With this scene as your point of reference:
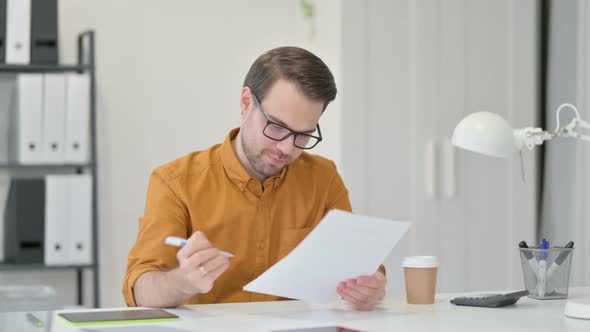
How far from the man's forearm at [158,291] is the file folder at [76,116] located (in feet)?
4.66

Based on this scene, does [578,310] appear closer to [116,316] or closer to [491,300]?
Result: [491,300]

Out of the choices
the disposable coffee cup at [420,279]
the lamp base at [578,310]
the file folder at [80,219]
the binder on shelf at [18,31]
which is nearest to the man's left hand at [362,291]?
the disposable coffee cup at [420,279]

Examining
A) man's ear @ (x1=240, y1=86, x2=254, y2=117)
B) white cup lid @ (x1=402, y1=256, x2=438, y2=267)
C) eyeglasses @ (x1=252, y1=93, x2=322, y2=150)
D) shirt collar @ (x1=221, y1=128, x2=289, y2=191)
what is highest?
man's ear @ (x1=240, y1=86, x2=254, y2=117)

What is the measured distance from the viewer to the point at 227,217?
83.0 inches

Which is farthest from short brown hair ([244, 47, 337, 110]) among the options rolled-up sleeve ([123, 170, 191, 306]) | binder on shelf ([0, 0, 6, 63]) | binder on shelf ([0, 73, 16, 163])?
binder on shelf ([0, 73, 16, 163])

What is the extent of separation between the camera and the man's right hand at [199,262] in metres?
1.68

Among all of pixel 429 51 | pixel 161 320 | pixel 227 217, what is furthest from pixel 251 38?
pixel 161 320

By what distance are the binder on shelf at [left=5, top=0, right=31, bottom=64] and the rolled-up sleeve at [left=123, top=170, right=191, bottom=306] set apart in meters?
1.35

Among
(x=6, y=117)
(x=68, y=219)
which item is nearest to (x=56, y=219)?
(x=68, y=219)

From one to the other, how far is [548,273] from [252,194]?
739mm

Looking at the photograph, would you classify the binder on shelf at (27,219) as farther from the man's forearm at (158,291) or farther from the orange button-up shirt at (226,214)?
the man's forearm at (158,291)

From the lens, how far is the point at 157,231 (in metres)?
2.01

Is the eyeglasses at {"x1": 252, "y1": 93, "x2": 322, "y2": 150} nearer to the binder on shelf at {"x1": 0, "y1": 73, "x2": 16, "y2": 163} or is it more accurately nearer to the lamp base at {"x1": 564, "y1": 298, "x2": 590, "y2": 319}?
the lamp base at {"x1": 564, "y1": 298, "x2": 590, "y2": 319}

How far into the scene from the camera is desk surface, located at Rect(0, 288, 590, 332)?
164 centimetres
